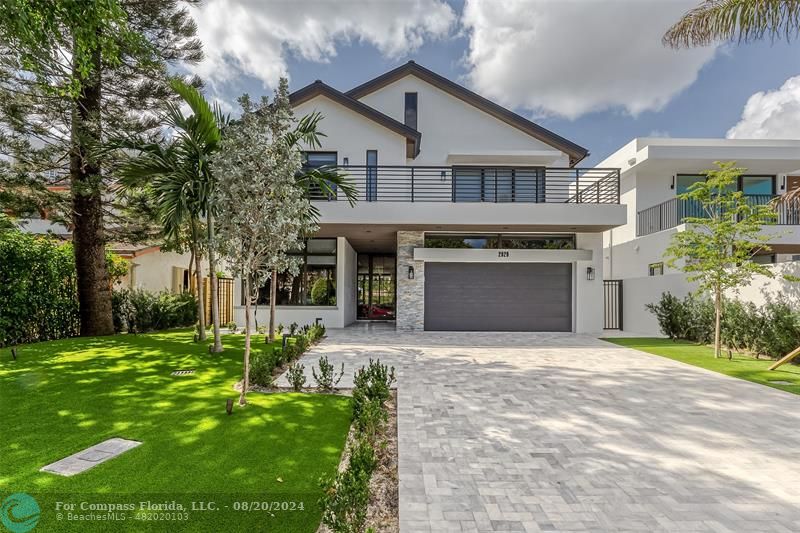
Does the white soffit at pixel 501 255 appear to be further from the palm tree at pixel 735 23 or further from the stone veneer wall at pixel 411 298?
the palm tree at pixel 735 23

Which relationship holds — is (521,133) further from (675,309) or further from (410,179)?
(675,309)

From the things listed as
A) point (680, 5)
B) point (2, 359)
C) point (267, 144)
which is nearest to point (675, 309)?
point (680, 5)

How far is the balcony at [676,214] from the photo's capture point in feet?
48.1

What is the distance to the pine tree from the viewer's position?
10070 millimetres

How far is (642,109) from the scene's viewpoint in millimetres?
24359

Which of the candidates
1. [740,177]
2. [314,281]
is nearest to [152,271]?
[314,281]

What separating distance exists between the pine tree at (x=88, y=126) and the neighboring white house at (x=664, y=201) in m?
17.4

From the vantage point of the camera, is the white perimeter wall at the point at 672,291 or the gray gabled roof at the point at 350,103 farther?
the gray gabled roof at the point at 350,103

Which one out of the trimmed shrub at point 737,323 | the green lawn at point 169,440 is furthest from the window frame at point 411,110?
the green lawn at point 169,440

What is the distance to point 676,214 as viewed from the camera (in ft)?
50.6

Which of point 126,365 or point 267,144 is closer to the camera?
point 267,144

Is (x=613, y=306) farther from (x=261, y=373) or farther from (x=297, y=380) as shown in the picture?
(x=261, y=373)

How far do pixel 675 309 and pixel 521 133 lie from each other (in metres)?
8.96

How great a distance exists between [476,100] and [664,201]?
987cm
